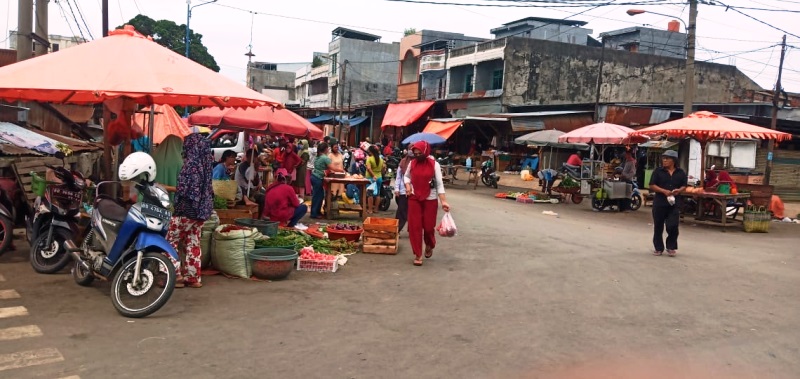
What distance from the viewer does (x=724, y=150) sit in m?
20.7

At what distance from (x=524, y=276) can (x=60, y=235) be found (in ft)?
18.2

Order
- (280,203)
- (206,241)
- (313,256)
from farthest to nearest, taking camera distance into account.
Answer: (280,203)
(313,256)
(206,241)

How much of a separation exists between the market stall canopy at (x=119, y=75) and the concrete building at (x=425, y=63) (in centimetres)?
3161

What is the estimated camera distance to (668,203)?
30.9 feet

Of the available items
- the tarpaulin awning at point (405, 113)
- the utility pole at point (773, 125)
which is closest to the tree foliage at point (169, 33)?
the tarpaulin awning at point (405, 113)

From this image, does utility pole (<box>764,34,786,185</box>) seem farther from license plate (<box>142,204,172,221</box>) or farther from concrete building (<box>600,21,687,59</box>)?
license plate (<box>142,204,172,221</box>)

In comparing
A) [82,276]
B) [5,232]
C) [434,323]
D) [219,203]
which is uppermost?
[219,203]

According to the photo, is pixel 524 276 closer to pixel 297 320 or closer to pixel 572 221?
pixel 297 320

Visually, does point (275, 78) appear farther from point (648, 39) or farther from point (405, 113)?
point (648, 39)

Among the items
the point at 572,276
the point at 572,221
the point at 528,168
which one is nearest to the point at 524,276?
the point at 572,276

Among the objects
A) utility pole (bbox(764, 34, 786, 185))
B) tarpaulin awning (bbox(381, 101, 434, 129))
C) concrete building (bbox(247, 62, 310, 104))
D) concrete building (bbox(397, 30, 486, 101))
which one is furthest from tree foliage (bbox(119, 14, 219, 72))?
utility pole (bbox(764, 34, 786, 185))

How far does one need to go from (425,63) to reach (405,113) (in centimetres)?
555

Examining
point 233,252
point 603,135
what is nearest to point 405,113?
point 603,135

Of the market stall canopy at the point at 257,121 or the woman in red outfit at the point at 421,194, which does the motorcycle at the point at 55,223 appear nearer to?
the woman in red outfit at the point at 421,194
